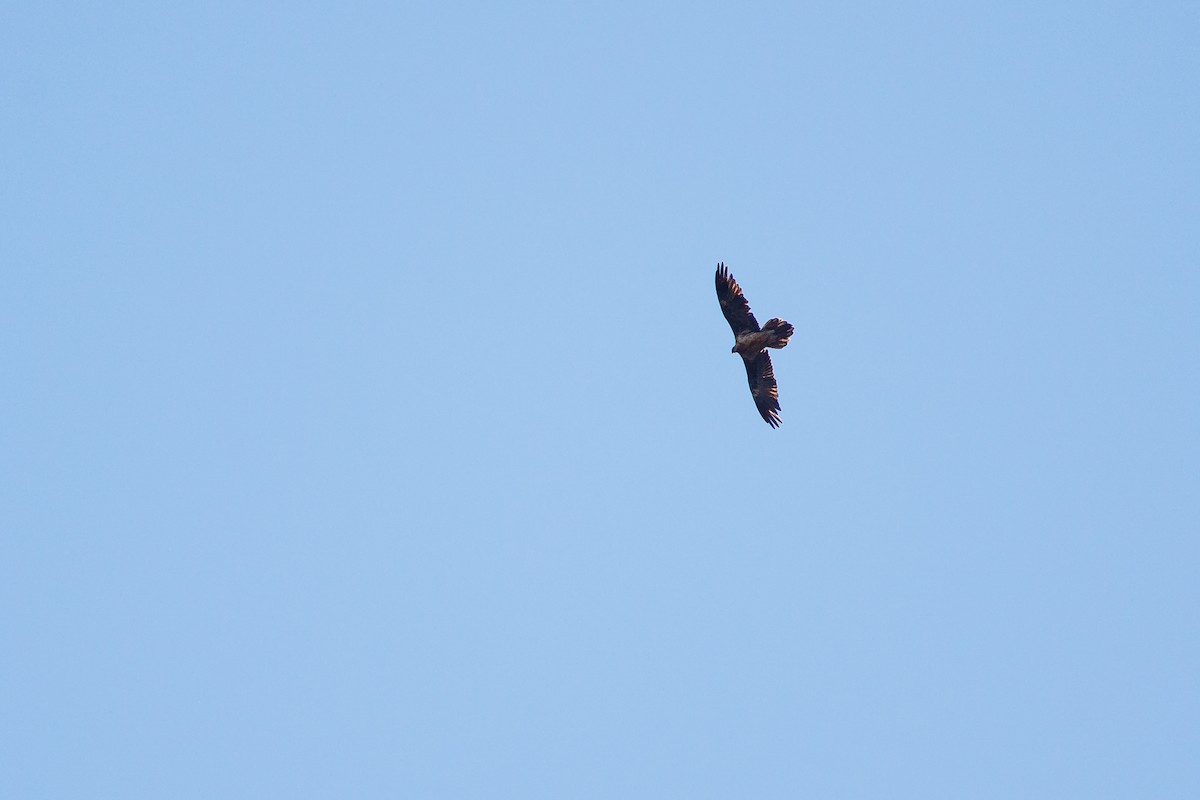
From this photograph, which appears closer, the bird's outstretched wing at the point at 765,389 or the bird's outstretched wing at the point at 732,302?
the bird's outstretched wing at the point at 732,302

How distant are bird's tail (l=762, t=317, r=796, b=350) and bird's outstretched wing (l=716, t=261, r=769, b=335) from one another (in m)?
0.39

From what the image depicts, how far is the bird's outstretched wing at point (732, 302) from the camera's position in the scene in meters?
36.6

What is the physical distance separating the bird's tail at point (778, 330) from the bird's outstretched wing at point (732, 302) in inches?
15.3

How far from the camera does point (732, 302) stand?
3691cm

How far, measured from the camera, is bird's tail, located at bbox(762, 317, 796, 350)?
1443 inches

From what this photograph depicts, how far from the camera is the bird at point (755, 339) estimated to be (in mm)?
36719

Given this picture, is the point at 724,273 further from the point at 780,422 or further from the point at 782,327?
the point at 780,422

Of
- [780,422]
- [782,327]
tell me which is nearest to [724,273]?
[782,327]

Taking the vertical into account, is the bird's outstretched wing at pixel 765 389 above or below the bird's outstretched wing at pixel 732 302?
below

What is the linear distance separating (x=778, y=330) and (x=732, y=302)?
4.20ft

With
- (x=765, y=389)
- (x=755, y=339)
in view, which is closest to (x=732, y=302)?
(x=755, y=339)

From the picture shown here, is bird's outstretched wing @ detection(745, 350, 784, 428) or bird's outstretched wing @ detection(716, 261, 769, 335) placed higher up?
bird's outstretched wing @ detection(716, 261, 769, 335)

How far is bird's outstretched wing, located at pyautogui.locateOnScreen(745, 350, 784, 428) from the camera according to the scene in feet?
125

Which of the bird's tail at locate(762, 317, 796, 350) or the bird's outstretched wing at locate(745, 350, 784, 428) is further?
the bird's outstretched wing at locate(745, 350, 784, 428)
